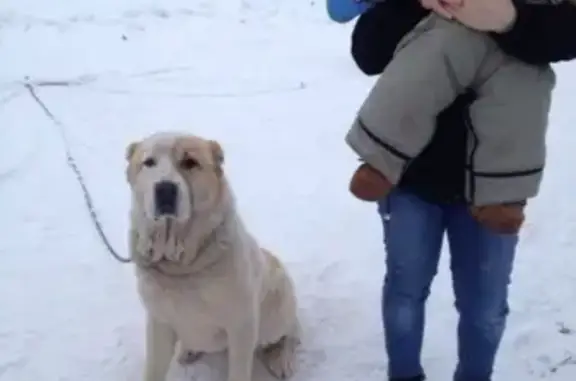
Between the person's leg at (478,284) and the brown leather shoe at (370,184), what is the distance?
21 cm

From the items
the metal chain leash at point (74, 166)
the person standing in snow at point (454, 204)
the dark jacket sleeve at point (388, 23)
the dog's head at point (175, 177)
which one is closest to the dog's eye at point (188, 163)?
the dog's head at point (175, 177)

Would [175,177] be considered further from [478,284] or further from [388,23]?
[478,284]

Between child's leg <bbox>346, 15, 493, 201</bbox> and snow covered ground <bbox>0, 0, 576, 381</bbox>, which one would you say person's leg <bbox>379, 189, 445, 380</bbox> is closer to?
child's leg <bbox>346, 15, 493, 201</bbox>

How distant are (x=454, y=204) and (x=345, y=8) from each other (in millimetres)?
527

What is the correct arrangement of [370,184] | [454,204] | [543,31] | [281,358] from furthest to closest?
1. [281,358]
2. [454,204]
3. [370,184]
4. [543,31]

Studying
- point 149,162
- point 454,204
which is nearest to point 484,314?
point 454,204

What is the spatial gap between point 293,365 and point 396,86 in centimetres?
115

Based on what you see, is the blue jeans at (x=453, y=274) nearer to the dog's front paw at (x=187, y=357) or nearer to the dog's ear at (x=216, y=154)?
the dog's ear at (x=216, y=154)

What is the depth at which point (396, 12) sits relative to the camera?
6.09ft

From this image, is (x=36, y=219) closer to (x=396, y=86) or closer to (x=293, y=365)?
(x=293, y=365)

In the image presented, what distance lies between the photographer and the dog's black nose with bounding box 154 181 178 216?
2.02 metres

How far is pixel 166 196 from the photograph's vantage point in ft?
6.64

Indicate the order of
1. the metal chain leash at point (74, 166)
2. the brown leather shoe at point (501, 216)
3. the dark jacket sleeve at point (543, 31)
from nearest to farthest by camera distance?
1. the dark jacket sleeve at point (543, 31)
2. the brown leather shoe at point (501, 216)
3. the metal chain leash at point (74, 166)

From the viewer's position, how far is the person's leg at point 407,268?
2.02 meters
